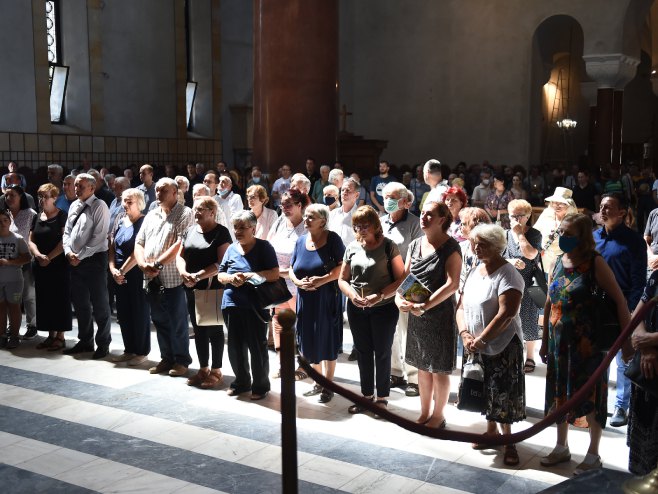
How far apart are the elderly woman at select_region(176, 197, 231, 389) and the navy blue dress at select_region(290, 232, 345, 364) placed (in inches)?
31.9

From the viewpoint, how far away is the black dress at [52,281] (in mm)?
8445

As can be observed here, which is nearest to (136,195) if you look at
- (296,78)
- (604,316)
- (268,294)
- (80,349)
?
(80,349)

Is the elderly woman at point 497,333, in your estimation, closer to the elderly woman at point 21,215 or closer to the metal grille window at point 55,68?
the elderly woman at point 21,215

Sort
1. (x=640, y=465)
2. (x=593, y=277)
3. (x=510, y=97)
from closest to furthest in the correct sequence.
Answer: (x=640, y=465)
(x=593, y=277)
(x=510, y=97)

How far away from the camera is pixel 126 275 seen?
7.82 metres

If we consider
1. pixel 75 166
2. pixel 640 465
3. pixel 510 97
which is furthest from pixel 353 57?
pixel 640 465

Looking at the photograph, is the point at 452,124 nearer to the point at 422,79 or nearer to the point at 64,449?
the point at 422,79

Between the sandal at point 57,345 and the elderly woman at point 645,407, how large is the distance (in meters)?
6.17

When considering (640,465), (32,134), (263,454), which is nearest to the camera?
(640,465)

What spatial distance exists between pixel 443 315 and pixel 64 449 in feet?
9.51

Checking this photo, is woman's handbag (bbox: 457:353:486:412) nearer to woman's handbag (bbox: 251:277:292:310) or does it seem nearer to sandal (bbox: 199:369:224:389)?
woman's handbag (bbox: 251:277:292:310)

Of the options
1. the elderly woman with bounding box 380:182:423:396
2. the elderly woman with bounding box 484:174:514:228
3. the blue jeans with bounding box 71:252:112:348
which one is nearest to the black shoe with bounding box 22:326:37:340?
the blue jeans with bounding box 71:252:112:348

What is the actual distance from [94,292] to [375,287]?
345cm

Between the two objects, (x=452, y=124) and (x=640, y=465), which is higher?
(x=452, y=124)
